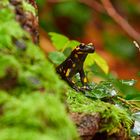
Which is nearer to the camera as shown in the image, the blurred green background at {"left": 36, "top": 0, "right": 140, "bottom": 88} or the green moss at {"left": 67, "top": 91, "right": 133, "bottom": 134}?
the green moss at {"left": 67, "top": 91, "right": 133, "bottom": 134}

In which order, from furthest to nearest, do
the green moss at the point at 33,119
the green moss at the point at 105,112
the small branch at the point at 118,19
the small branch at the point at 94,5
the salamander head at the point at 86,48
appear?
the small branch at the point at 94,5
the small branch at the point at 118,19
the salamander head at the point at 86,48
the green moss at the point at 105,112
the green moss at the point at 33,119

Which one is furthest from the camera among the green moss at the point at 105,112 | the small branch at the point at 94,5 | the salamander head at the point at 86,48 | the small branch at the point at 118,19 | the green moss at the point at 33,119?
the small branch at the point at 94,5

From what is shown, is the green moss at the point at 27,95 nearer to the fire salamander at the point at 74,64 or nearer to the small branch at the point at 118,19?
the fire salamander at the point at 74,64

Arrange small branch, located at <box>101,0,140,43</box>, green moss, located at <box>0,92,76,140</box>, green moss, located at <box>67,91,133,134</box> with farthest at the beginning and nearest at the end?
1. small branch, located at <box>101,0,140,43</box>
2. green moss, located at <box>67,91,133,134</box>
3. green moss, located at <box>0,92,76,140</box>

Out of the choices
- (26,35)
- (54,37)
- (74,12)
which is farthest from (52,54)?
(74,12)

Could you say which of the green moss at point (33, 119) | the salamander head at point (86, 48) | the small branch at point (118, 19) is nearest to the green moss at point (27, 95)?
the green moss at point (33, 119)

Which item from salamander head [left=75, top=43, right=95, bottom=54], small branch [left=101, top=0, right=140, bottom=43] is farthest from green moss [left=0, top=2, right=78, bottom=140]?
small branch [left=101, top=0, right=140, bottom=43]

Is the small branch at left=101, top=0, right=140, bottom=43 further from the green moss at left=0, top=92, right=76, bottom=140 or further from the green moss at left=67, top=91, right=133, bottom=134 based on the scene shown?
the green moss at left=0, top=92, right=76, bottom=140
